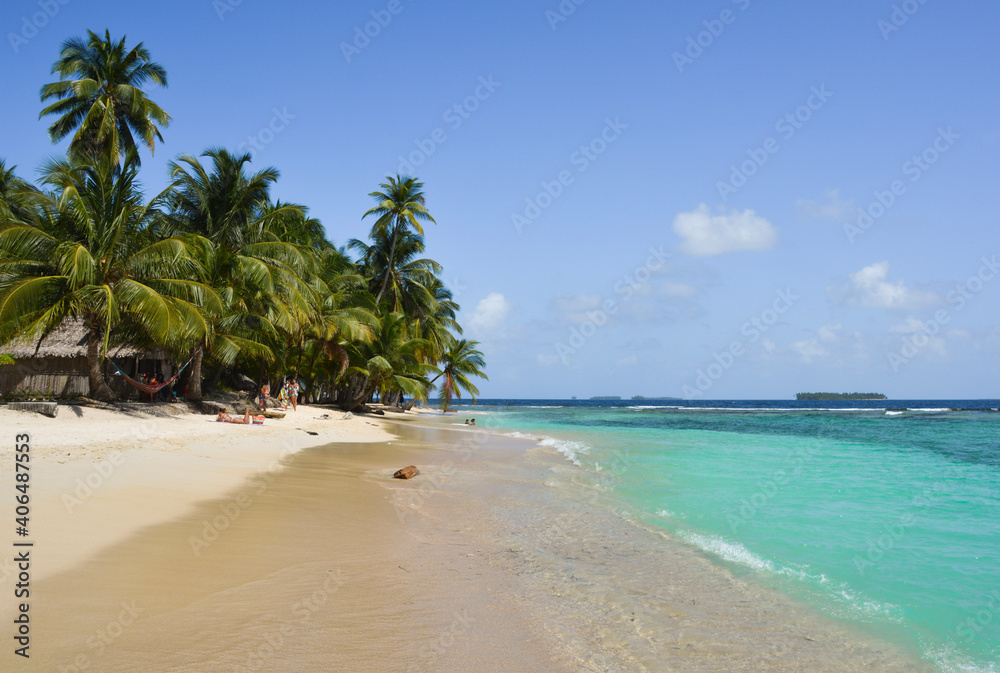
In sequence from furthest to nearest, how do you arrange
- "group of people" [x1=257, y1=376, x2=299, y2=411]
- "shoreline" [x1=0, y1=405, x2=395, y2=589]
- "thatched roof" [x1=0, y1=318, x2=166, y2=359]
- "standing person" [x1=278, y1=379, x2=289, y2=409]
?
"standing person" [x1=278, y1=379, x2=289, y2=409] < "group of people" [x1=257, y1=376, x2=299, y2=411] < "thatched roof" [x1=0, y1=318, x2=166, y2=359] < "shoreline" [x1=0, y1=405, x2=395, y2=589]

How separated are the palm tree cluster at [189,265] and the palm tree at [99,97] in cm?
5

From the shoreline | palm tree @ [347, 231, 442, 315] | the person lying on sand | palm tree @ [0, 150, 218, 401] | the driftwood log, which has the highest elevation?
palm tree @ [347, 231, 442, 315]

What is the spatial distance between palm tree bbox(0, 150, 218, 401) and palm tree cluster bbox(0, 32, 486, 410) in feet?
0.11

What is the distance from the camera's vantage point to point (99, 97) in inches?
843

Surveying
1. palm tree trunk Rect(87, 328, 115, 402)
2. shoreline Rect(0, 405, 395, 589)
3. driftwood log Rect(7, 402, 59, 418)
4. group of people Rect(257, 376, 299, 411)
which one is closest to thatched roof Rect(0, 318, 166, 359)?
group of people Rect(257, 376, 299, 411)

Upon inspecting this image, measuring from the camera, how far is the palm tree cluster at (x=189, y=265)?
13.9 m

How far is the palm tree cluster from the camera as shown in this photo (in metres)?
13.9

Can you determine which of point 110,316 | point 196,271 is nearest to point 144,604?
point 110,316

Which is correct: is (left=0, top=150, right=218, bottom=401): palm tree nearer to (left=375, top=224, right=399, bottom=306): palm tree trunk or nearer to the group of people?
Result: the group of people

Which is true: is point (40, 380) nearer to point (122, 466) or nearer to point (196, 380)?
point (196, 380)

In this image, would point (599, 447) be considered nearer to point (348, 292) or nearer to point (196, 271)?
point (196, 271)

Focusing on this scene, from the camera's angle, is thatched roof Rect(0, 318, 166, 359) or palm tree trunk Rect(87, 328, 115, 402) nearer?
palm tree trunk Rect(87, 328, 115, 402)

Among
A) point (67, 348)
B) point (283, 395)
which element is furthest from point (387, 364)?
point (67, 348)

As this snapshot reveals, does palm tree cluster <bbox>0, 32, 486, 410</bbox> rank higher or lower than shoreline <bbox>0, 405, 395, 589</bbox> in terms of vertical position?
higher
